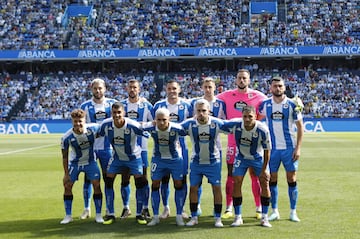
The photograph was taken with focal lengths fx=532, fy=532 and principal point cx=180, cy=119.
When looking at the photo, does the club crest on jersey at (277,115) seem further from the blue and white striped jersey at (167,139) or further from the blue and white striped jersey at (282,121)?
the blue and white striped jersey at (167,139)

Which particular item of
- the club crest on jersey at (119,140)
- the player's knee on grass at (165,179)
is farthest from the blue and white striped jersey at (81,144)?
the player's knee on grass at (165,179)

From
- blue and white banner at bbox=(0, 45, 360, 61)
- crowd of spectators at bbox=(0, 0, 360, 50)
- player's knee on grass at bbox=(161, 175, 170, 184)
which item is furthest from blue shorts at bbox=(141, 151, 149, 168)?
crowd of spectators at bbox=(0, 0, 360, 50)

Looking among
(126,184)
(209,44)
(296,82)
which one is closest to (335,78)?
(296,82)

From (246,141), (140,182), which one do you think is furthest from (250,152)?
(140,182)

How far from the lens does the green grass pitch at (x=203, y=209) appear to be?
7.81 m

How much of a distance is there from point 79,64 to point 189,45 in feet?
32.7

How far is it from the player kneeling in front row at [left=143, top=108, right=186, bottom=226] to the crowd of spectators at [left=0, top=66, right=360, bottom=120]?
1242 inches

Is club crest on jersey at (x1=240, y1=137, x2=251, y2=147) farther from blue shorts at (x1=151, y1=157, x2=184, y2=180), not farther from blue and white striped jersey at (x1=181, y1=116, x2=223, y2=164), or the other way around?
blue shorts at (x1=151, y1=157, x2=184, y2=180)

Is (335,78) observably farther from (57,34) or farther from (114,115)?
(114,115)

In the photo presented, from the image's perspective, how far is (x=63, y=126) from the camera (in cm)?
3712

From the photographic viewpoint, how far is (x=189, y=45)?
44906 millimetres

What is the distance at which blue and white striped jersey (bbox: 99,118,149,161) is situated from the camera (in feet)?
28.0

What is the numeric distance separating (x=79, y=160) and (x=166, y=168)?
1.44 m

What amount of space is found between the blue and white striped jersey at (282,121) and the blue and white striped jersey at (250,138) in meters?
0.58
